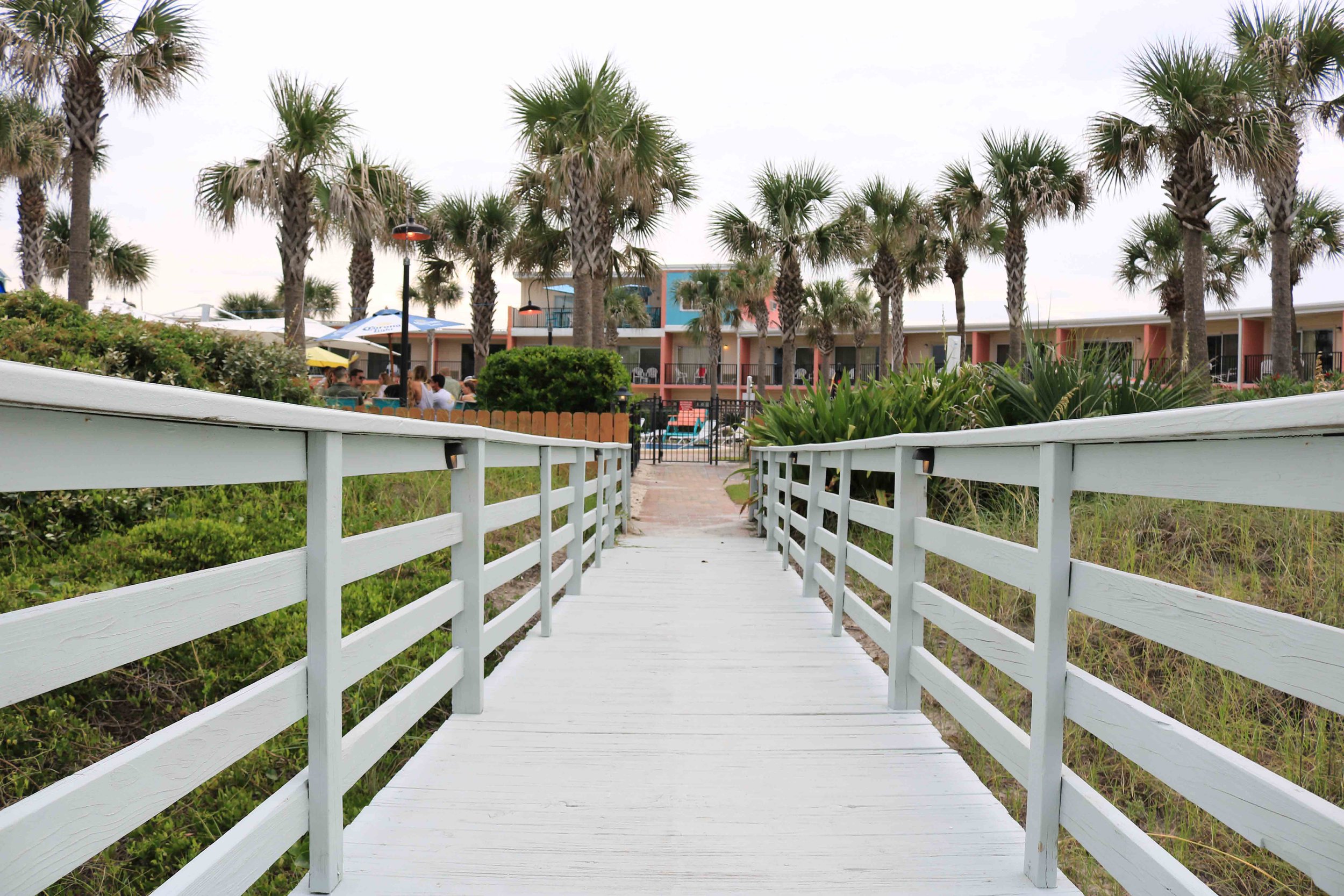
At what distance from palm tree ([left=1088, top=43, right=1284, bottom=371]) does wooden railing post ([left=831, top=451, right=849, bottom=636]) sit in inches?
499

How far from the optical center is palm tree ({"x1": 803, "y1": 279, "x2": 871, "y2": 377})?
34562 millimetres

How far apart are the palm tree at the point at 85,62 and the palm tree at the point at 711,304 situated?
22.0 meters

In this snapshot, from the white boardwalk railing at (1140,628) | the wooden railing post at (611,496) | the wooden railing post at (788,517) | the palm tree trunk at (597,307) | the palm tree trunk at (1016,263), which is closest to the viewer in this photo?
the white boardwalk railing at (1140,628)

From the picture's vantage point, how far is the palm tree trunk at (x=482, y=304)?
78.6 ft

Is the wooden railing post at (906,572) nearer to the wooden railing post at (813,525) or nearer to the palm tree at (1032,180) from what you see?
the wooden railing post at (813,525)

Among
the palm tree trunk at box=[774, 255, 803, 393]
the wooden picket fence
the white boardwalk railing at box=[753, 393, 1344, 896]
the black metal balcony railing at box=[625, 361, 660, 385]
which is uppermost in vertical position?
the palm tree trunk at box=[774, 255, 803, 393]

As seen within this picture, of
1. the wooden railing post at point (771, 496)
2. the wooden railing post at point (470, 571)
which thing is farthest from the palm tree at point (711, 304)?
the wooden railing post at point (470, 571)

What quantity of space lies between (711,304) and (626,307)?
167 inches

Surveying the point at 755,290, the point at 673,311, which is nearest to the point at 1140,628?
the point at 755,290

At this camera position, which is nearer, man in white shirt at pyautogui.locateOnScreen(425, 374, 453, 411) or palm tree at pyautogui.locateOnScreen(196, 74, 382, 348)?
man in white shirt at pyautogui.locateOnScreen(425, 374, 453, 411)

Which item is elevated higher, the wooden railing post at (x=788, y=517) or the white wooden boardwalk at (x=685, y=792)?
the wooden railing post at (x=788, y=517)

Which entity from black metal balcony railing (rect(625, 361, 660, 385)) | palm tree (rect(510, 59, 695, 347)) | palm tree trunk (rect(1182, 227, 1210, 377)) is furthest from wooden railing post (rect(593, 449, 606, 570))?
black metal balcony railing (rect(625, 361, 660, 385))

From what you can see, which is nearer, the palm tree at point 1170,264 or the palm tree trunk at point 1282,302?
the palm tree trunk at point 1282,302

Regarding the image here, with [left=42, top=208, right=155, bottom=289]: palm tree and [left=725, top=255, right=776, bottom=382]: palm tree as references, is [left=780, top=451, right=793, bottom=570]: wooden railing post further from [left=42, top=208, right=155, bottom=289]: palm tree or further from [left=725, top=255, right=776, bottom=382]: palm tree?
[left=42, top=208, right=155, bottom=289]: palm tree
